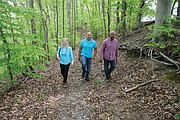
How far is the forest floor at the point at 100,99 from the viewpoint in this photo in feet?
15.3

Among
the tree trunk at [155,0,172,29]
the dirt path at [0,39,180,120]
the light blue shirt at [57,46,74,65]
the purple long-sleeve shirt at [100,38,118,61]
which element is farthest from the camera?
the tree trunk at [155,0,172,29]

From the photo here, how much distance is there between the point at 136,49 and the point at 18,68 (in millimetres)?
5944

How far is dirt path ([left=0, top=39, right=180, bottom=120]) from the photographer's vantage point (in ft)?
15.3

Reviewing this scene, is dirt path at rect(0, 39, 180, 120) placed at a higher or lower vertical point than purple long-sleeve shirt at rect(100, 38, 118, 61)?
lower

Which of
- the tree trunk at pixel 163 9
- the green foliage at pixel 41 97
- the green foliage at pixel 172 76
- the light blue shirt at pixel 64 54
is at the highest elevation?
the tree trunk at pixel 163 9

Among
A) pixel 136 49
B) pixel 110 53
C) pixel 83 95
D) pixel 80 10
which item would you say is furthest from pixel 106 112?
pixel 80 10

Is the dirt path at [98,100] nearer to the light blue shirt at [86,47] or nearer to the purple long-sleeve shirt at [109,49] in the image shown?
the purple long-sleeve shirt at [109,49]

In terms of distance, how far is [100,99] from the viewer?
5719 mm

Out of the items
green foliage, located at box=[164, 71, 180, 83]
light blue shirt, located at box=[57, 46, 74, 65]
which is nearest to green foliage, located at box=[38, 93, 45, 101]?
light blue shirt, located at box=[57, 46, 74, 65]

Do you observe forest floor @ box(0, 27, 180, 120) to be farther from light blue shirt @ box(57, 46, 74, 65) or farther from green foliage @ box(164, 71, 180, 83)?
light blue shirt @ box(57, 46, 74, 65)

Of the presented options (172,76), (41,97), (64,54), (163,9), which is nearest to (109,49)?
(64,54)

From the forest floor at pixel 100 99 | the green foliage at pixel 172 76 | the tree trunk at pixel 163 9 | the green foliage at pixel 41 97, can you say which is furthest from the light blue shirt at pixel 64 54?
the tree trunk at pixel 163 9

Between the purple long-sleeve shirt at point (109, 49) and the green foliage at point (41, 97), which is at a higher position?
the purple long-sleeve shirt at point (109, 49)

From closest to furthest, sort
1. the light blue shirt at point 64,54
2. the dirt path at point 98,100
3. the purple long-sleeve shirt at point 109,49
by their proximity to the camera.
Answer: the dirt path at point 98,100
the purple long-sleeve shirt at point 109,49
the light blue shirt at point 64,54
